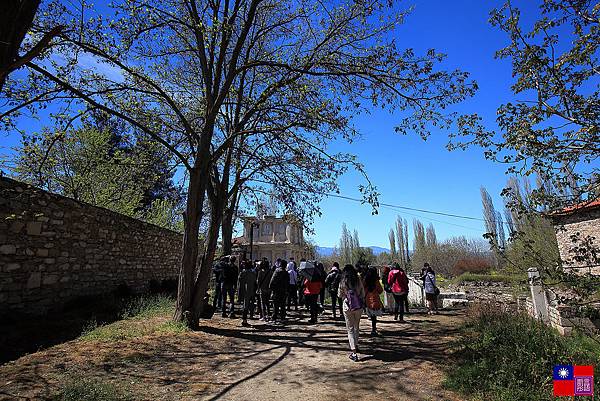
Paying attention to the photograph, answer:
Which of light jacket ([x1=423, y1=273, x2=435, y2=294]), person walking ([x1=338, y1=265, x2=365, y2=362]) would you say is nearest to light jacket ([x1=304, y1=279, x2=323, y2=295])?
person walking ([x1=338, y1=265, x2=365, y2=362])

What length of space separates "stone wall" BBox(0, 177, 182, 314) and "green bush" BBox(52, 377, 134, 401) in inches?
98.5

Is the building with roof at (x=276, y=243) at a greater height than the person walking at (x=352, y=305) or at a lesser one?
greater

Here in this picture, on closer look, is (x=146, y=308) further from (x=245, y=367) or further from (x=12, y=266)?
(x=245, y=367)

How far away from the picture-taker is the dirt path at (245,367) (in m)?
4.57

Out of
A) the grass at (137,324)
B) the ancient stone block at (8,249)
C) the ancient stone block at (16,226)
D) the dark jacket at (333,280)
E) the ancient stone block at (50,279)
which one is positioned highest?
the ancient stone block at (16,226)

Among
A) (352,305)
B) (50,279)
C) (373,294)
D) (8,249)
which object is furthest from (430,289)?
(8,249)

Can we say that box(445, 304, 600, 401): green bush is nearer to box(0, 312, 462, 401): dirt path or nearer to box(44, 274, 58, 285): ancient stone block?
box(0, 312, 462, 401): dirt path

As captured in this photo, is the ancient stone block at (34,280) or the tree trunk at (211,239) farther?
the tree trunk at (211,239)

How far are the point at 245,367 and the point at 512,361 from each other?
4202 mm

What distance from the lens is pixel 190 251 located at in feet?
28.5

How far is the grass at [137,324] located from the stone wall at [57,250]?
54.1 inches

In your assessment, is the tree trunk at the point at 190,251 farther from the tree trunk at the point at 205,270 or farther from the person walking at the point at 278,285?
the person walking at the point at 278,285

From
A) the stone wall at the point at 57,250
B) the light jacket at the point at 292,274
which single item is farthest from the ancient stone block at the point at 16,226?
the light jacket at the point at 292,274

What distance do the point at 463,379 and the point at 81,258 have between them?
9.81m
